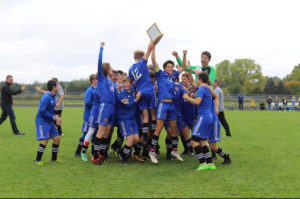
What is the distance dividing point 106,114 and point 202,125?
7.16 ft

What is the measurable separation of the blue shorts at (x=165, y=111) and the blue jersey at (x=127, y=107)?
586 millimetres

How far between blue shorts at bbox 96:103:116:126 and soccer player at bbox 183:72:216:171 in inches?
67.9

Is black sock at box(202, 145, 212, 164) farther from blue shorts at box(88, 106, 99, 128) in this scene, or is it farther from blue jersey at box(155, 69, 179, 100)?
blue shorts at box(88, 106, 99, 128)

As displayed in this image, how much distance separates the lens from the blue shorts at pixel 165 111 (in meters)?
6.59

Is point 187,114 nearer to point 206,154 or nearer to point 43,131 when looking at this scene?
point 206,154

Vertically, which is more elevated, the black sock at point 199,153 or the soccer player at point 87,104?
the soccer player at point 87,104

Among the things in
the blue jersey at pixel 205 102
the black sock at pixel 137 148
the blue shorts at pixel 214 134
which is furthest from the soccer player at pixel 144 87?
the blue shorts at pixel 214 134

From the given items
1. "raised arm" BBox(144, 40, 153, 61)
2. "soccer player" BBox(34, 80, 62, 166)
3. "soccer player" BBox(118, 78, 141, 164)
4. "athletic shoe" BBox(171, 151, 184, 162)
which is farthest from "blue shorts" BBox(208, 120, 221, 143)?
"soccer player" BBox(34, 80, 62, 166)

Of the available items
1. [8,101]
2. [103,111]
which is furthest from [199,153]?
[8,101]

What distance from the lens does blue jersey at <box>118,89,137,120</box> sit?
261 inches

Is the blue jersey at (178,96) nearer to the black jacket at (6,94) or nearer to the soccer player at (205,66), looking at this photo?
the soccer player at (205,66)

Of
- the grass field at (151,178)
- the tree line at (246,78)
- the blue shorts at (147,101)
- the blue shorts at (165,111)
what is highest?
the tree line at (246,78)

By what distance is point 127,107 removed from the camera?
6.72 m

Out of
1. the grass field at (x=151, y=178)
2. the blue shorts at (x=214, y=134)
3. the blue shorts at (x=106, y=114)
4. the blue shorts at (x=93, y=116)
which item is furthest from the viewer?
the blue shorts at (x=93, y=116)
